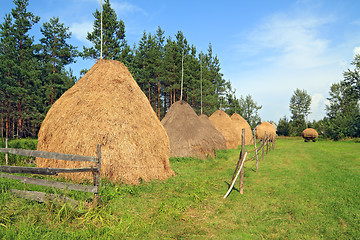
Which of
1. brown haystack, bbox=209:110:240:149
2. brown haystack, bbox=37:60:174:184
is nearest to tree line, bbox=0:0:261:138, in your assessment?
brown haystack, bbox=209:110:240:149

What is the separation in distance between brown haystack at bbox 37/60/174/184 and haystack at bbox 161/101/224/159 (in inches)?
218

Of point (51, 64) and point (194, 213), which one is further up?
point (51, 64)

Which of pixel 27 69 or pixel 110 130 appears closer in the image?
pixel 110 130

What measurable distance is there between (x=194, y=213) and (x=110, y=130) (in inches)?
173

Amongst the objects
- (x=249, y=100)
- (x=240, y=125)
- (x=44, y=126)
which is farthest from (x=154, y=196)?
(x=249, y=100)

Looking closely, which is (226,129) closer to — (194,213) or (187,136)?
(187,136)

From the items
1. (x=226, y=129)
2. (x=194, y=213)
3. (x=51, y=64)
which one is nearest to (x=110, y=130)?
(x=194, y=213)

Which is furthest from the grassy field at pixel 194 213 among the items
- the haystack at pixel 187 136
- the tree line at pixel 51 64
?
the tree line at pixel 51 64

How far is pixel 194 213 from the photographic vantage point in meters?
6.66

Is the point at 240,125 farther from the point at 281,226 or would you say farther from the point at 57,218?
the point at 57,218

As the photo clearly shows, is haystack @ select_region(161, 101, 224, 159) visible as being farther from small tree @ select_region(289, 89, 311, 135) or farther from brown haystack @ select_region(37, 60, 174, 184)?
small tree @ select_region(289, 89, 311, 135)

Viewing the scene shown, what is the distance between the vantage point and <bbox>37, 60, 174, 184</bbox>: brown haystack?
844 cm

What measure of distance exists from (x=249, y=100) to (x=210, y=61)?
64.5 ft

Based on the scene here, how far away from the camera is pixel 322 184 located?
9844 mm
